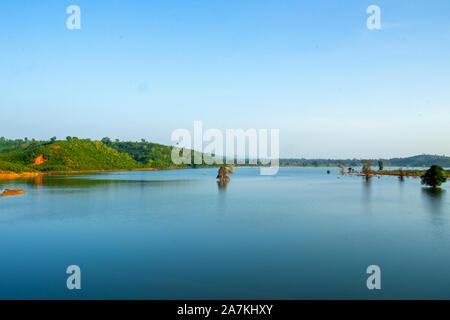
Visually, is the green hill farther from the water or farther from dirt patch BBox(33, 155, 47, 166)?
the water

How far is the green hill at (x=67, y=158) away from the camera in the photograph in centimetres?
11262

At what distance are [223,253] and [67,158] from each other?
123537 mm

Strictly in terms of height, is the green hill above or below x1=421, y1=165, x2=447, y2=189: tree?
above

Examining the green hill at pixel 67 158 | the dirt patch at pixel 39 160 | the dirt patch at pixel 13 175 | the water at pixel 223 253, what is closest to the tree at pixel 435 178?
the water at pixel 223 253

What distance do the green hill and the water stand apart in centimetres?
7885

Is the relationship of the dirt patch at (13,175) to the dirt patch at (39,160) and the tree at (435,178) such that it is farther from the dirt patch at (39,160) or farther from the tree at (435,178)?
the tree at (435,178)

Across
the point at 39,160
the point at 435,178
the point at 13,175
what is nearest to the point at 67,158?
the point at 39,160

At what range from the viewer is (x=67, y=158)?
409ft

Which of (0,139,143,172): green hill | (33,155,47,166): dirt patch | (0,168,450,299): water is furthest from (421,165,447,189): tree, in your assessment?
(33,155,47,166): dirt patch

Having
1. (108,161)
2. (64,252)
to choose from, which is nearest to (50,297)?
(64,252)

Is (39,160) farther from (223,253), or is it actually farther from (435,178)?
(435,178)

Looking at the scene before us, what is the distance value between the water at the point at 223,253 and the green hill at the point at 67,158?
259 ft

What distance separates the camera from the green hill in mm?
112625

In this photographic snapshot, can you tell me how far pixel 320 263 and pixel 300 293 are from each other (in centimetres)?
436
